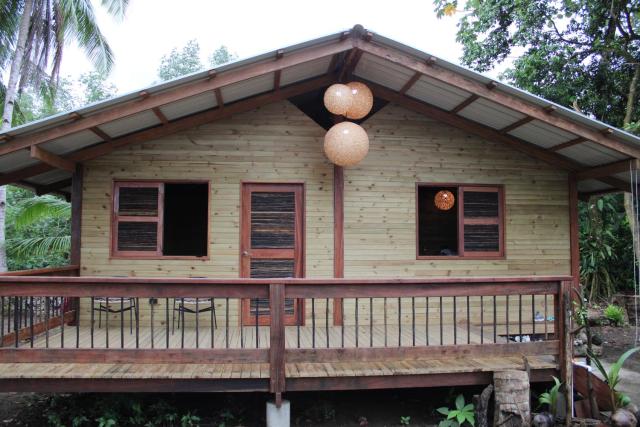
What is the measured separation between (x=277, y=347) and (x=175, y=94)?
2777 millimetres

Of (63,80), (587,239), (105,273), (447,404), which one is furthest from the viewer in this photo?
(63,80)

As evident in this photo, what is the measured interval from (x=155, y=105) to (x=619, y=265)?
1171 centimetres

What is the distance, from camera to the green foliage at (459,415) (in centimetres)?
429

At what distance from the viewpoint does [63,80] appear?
88.8ft

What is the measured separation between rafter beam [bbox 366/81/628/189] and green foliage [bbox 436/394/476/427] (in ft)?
12.1

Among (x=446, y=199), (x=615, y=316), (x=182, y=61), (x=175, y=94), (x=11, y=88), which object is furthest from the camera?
(x=182, y=61)

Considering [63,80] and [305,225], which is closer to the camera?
[305,225]

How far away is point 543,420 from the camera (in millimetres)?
4172

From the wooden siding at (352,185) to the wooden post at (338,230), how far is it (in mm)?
71

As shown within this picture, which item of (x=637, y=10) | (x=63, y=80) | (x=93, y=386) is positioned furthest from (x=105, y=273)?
(x=63, y=80)

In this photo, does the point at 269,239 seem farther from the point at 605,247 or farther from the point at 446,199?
the point at 605,247

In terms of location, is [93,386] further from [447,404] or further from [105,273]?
[447,404]

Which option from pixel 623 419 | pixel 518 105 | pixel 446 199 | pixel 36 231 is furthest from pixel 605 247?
pixel 36 231

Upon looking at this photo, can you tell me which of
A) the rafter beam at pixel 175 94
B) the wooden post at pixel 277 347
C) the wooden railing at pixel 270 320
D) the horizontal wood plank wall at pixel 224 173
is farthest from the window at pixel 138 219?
the wooden post at pixel 277 347
